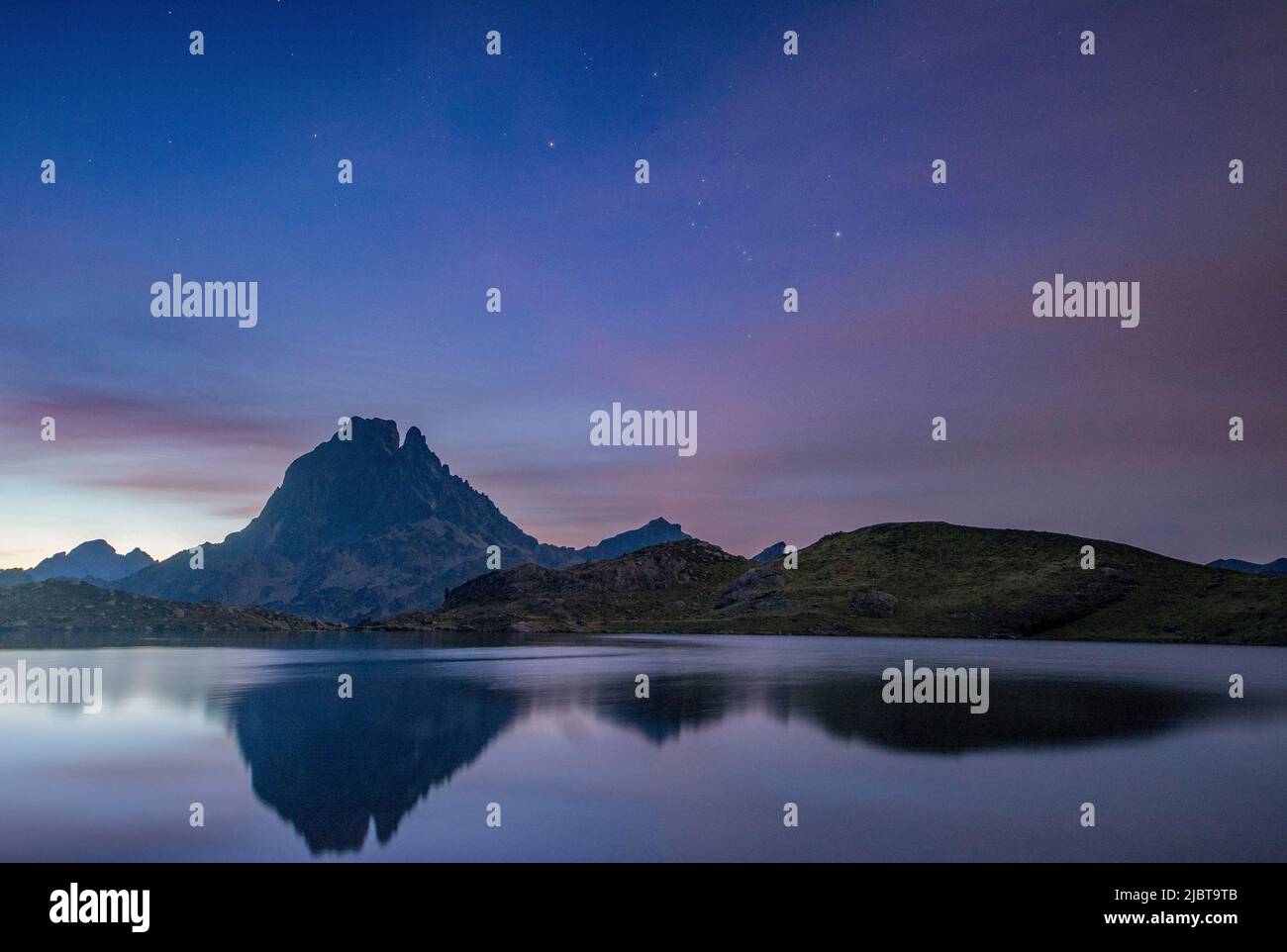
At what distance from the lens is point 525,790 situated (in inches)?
1355

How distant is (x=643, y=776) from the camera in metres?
37.4

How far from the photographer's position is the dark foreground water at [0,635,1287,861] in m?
26.9

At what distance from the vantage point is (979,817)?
2928 centimetres

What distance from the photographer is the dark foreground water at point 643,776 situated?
26.9m

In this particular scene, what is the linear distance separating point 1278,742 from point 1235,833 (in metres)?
25.1
